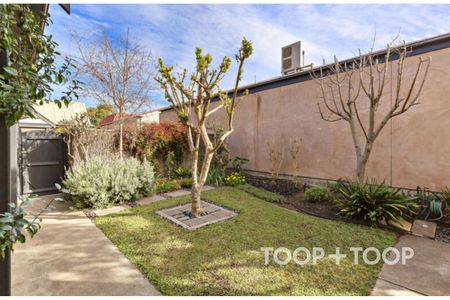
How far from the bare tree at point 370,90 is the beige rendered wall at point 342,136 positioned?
19cm

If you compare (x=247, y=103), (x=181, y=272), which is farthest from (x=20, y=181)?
(x=247, y=103)

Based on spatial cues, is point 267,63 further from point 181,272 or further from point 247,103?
point 181,272

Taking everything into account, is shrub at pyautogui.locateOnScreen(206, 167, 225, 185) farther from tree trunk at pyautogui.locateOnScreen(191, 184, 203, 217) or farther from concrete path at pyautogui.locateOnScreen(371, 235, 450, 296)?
concrete path at pyautogui.locateOnScreen(371, 235, 450, 296)

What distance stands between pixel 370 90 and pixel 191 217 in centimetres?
548

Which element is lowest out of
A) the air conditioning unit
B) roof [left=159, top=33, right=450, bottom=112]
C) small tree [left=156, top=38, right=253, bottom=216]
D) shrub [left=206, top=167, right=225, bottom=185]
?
shrub [left=206, top=167, right=225, bottom=185]

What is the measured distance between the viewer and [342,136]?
6.29 m

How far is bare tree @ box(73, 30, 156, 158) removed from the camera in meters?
6.60

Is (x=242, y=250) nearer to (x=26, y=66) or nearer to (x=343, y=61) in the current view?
(x=26, y=66)

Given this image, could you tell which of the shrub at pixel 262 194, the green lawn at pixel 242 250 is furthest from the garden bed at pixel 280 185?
the green lawn at pixel 242 250

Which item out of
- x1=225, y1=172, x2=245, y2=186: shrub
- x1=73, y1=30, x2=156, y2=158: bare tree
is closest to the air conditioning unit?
x1=225, y1=172, x2=245, y2=186: shrub

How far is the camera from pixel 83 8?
3156mm

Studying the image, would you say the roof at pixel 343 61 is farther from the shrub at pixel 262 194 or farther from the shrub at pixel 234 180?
the shrub at pixel 262 194

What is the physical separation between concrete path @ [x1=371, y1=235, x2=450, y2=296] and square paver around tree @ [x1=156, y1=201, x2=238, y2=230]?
2.63 m

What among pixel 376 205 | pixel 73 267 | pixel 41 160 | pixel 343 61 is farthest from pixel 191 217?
pixel 343 61
